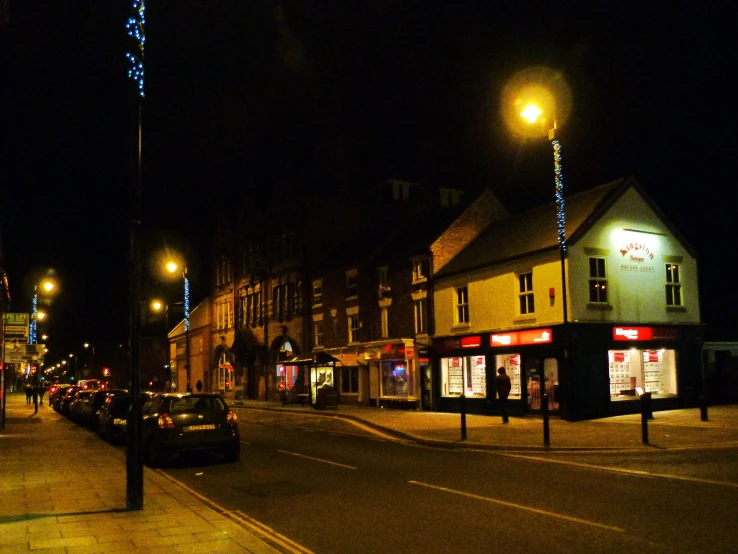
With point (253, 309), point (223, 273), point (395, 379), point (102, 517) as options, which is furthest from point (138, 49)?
point (223, 273)

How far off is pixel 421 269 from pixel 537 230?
6.34 metres

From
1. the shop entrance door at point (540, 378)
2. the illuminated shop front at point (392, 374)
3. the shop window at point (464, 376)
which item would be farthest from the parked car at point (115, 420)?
the shop entrance door at point (540, 378)

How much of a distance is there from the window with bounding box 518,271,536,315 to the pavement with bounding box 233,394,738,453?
3807 mm

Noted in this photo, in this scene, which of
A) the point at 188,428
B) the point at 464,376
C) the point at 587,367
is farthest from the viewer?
the point at 464,376

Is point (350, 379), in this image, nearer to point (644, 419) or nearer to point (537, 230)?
point (537, 230)

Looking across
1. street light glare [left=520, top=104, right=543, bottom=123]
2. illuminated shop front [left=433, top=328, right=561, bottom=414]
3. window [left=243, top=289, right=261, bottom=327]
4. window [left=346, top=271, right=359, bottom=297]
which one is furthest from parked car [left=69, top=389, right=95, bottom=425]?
street light glare [left=520, top=104, right=543, bottom=123]

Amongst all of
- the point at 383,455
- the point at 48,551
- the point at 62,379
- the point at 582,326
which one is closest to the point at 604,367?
the point at 582,326

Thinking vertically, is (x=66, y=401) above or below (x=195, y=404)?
below

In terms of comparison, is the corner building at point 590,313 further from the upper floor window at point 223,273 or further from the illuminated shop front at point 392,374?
the upper floor window at point 223,273

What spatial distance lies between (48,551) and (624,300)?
21.7m

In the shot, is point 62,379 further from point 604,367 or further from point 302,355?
point 604,367

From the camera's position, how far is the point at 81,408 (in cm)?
2956

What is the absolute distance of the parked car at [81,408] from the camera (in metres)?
28.5

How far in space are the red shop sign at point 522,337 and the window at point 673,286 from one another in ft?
17.7
